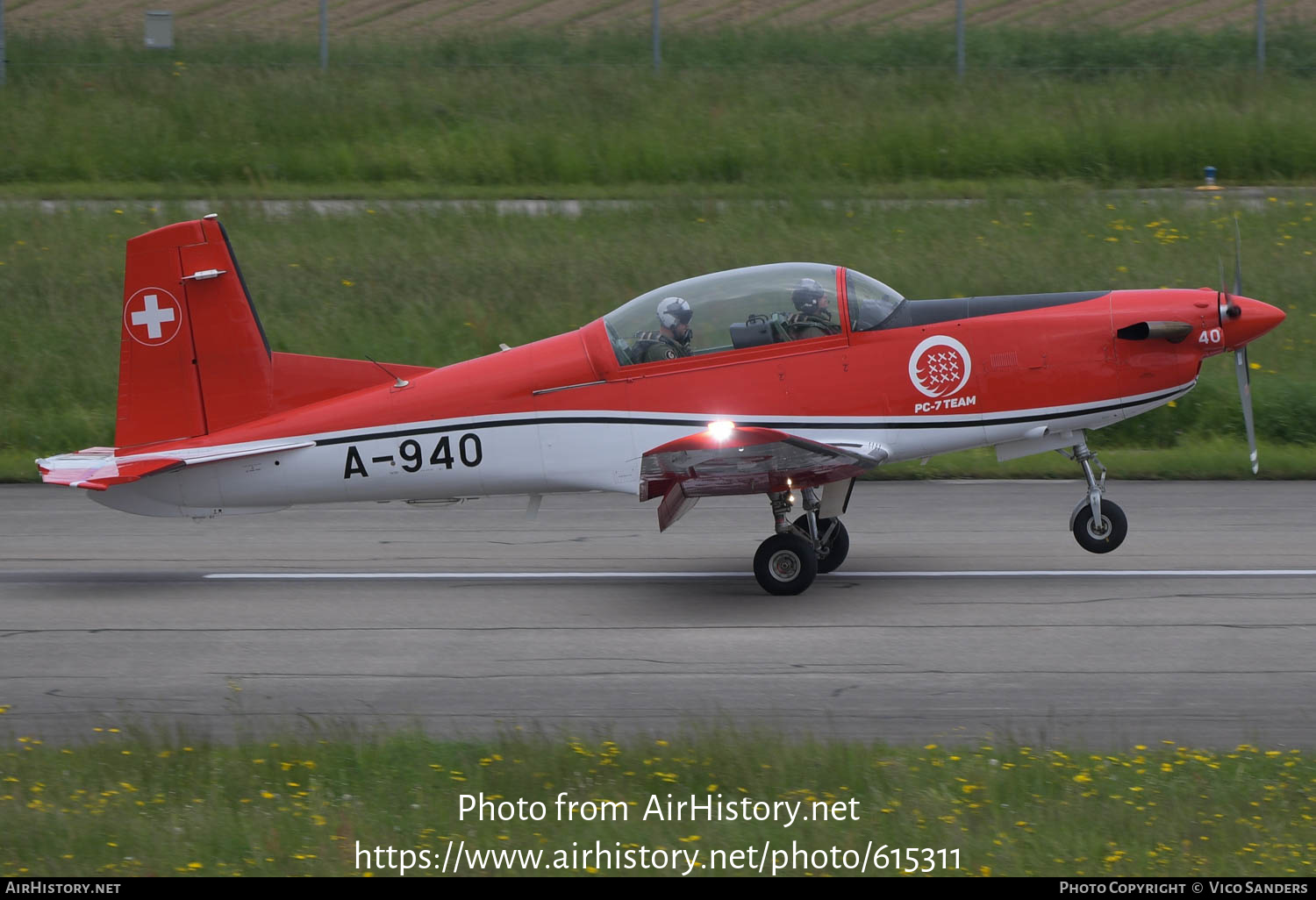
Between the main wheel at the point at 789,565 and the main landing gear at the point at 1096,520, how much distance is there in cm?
204

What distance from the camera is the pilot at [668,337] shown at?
987cm

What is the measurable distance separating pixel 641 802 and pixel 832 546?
4.75 metres

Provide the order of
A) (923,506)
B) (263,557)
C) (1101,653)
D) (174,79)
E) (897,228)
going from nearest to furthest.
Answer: (1101,653)
(263,557)
(923,506)
(897,228)
(174,79)

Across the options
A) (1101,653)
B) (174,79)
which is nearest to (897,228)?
(1101,653)

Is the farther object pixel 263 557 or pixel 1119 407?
pixel 263 557

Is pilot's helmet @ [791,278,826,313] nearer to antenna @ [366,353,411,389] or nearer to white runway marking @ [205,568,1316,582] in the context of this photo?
white runway marking @ [205,568,1316,582]

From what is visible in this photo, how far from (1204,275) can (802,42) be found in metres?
10.7

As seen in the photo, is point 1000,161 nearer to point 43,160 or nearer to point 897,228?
point 897,228

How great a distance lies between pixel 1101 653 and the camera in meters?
8.49

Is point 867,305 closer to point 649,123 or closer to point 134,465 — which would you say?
point 134,465

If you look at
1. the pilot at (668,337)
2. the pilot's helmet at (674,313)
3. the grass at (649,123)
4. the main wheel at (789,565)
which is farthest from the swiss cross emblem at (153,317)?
the grass at (649,123)

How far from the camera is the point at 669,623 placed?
372 inches

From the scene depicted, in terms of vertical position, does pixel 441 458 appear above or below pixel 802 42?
below
